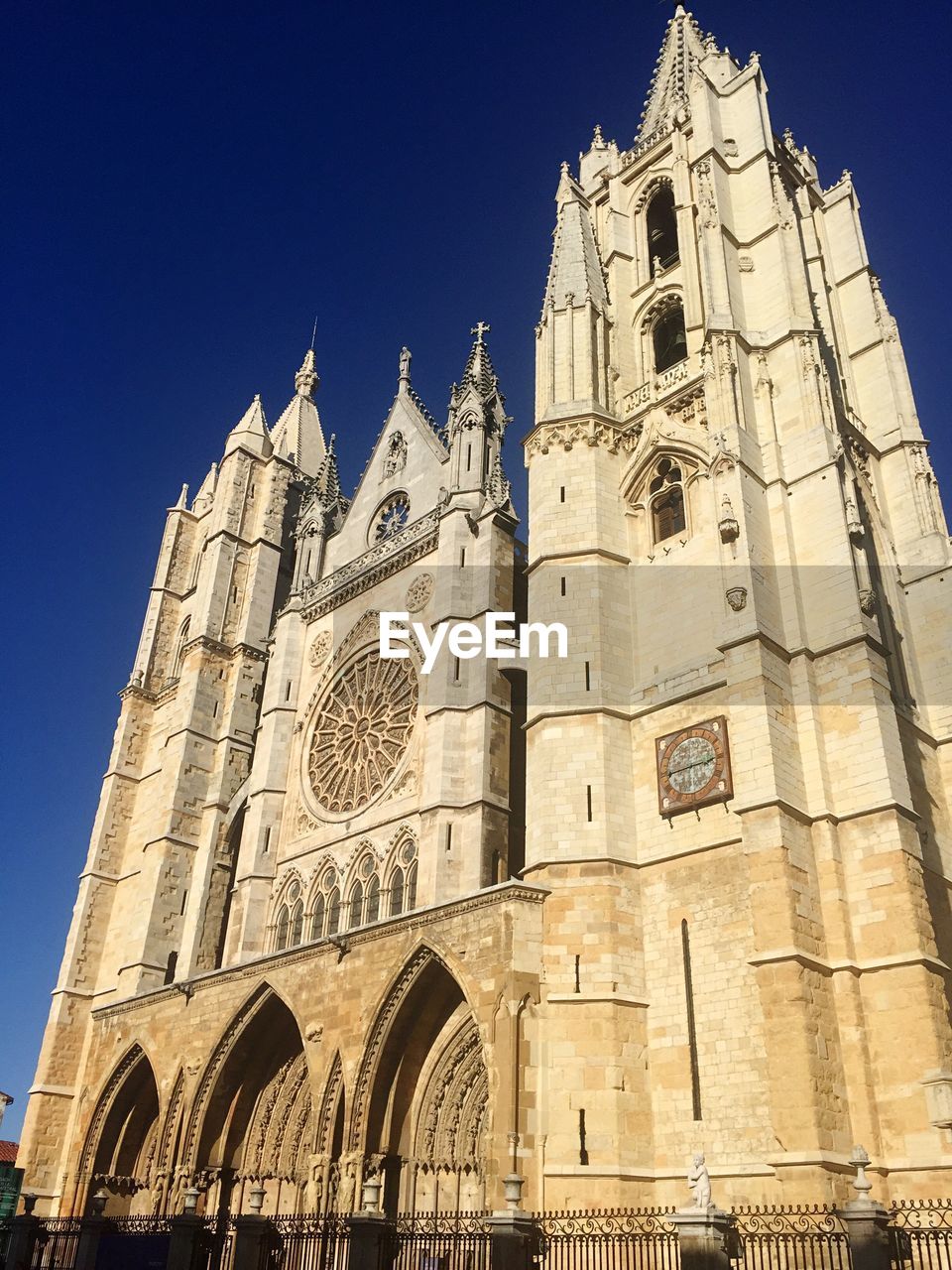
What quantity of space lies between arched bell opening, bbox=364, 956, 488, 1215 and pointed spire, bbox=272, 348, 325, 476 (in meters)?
22.2

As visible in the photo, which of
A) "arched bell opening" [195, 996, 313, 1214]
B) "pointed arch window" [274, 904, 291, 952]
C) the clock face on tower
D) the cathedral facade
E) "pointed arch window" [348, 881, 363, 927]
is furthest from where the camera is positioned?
"pointed arch window" [274, 904, 291, 952]

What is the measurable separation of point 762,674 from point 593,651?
3110 millimetres

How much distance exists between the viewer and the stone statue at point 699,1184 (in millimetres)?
9742

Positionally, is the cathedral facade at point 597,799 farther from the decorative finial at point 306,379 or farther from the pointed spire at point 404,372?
A: the decorative finial at point 306,379

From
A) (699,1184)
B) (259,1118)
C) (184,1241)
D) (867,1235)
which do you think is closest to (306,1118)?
(259,1118)

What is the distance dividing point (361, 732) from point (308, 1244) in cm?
1196

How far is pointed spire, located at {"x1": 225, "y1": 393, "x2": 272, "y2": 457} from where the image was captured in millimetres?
33375

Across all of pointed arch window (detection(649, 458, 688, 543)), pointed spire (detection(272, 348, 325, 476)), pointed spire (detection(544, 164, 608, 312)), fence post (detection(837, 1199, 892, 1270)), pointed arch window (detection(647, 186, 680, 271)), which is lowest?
fence post (detection(837, 1199, 892, 1270))

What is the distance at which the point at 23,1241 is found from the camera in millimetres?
14977

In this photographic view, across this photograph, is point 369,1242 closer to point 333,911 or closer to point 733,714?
point 733,714

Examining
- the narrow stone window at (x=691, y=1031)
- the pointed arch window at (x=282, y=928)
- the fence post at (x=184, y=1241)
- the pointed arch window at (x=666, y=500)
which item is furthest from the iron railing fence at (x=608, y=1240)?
the pointed arch window at (x=666, y=500)

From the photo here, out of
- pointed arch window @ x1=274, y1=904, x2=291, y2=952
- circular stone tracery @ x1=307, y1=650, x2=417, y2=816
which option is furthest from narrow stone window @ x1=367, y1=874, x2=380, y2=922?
pointed arch window @ x1=274, y1=904, x2=291, y2=952

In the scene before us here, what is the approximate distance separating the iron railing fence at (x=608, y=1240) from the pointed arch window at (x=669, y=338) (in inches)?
615

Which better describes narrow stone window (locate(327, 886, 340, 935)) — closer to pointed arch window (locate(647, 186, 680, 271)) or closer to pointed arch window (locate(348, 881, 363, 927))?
pointed arch window (locate(348, 881, 363, 927))
